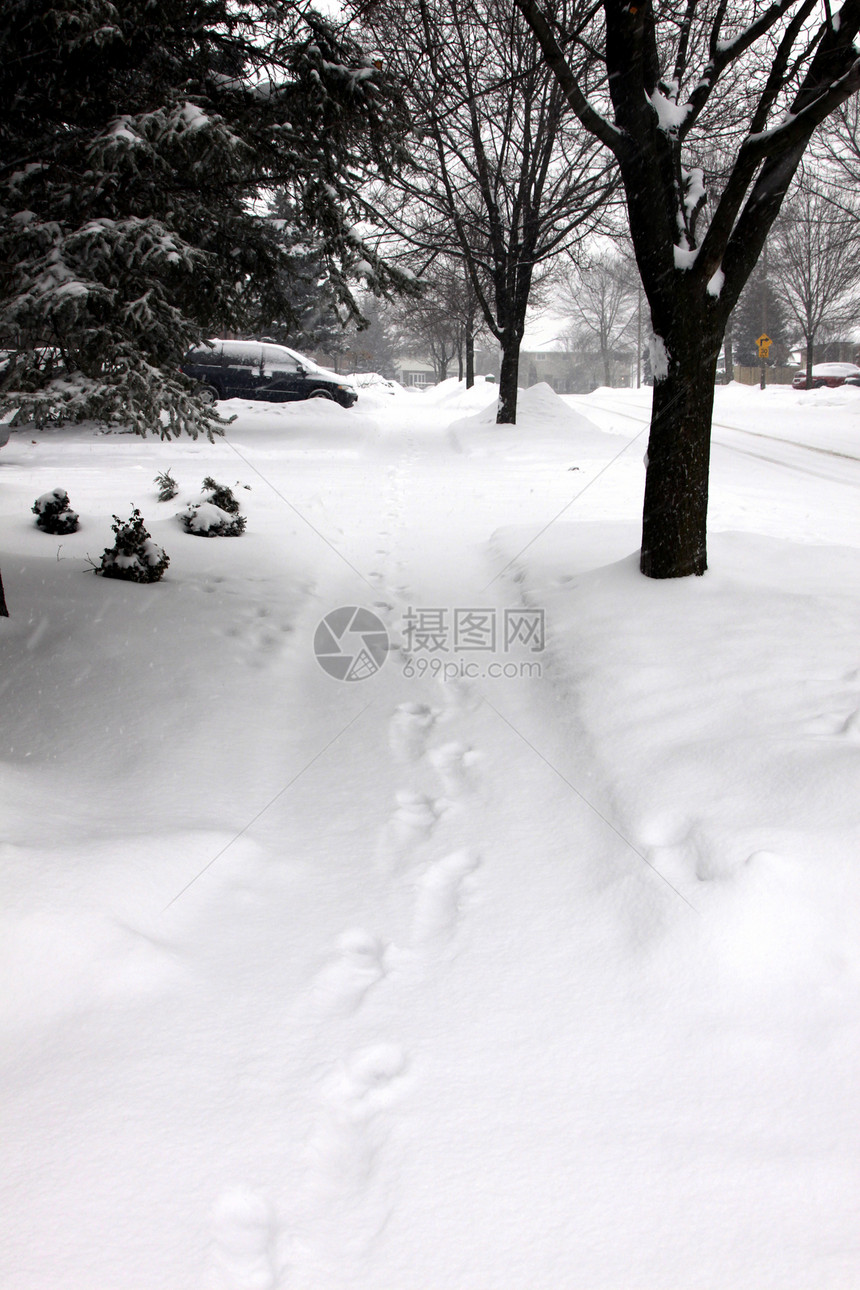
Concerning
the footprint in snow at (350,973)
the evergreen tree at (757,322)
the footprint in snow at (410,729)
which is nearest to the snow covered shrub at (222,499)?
the footprint in snow at (410,729)

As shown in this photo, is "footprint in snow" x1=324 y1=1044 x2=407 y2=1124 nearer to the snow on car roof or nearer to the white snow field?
the white snow field

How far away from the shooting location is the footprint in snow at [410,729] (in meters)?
4.08

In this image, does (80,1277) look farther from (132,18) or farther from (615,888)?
(132,18)

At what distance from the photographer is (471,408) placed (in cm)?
2923

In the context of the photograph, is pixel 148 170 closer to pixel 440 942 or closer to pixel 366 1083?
pixel 440 942

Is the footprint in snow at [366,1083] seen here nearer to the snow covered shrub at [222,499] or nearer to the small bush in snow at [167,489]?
the snow covered shrub at [222,499]

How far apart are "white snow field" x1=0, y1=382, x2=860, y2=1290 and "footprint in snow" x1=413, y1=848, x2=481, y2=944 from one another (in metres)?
0.01

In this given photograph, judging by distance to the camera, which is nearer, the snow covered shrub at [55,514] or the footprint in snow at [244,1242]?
the footprint in snow at [244,1242]

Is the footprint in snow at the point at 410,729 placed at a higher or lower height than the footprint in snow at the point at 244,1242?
higher

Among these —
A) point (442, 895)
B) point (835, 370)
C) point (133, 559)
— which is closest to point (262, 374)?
point (133, 559)

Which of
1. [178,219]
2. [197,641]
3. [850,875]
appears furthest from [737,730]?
[178,219]

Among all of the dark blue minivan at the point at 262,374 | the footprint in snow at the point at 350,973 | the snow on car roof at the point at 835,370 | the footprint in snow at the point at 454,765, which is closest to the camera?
the footprint in snow at the point at 350,973

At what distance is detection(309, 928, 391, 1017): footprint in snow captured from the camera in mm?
2416

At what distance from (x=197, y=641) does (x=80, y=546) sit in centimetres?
289
